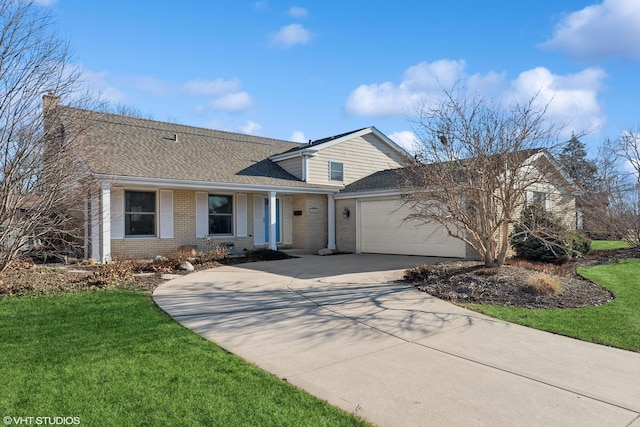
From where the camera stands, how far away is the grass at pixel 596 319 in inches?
211

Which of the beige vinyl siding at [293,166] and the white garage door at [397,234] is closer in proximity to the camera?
the white garage door at [397,234]

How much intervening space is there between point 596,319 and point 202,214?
492 inches

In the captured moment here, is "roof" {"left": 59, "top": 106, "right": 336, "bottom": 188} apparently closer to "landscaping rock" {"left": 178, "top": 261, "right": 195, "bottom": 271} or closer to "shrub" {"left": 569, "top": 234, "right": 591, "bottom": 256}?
"landscaping rock" {"left": 178, "top": 261, "right": 195, "bottom": 271}

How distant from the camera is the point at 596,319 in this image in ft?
20.5

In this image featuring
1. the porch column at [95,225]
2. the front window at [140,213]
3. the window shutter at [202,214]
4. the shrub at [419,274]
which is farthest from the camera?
the window shutter at [202,214]

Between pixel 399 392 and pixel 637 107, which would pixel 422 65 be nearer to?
pixel 399 392

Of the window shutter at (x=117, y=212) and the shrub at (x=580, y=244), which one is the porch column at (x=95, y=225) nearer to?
the window shutter at (x=117, y=212)

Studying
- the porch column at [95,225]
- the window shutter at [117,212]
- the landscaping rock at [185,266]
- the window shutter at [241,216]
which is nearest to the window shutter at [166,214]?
the window shutter at [117,212]

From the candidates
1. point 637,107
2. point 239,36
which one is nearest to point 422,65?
point 239,36

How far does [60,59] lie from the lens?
848 centimetres

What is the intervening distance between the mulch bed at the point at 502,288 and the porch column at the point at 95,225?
9.25 metres

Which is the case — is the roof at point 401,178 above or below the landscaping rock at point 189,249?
above

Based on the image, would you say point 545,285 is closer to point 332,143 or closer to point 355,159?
point 332,143

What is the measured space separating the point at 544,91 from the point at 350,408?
28.1 feet
